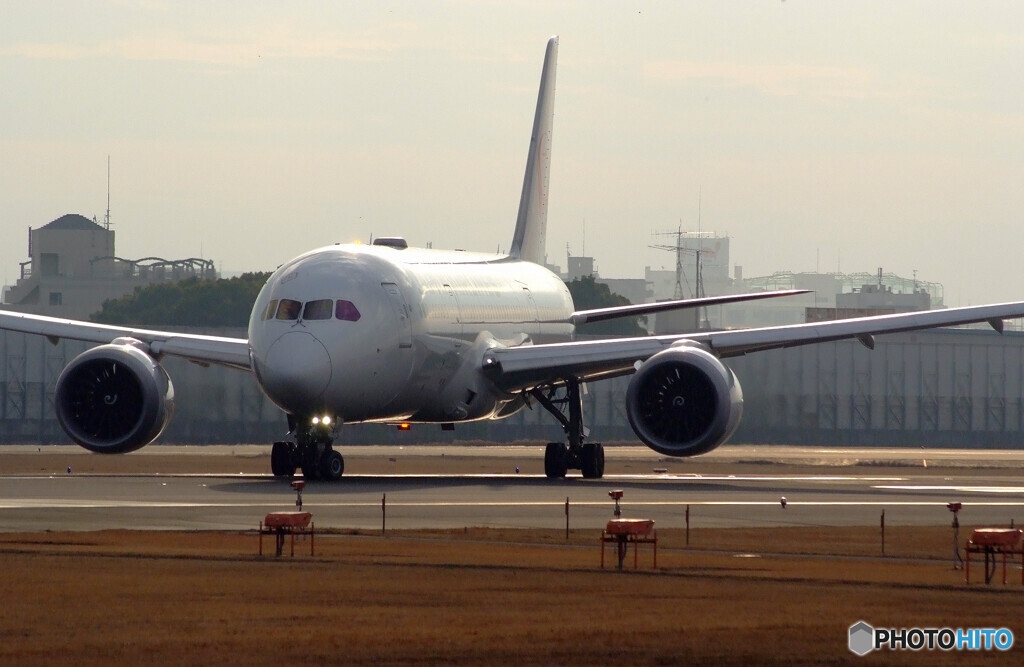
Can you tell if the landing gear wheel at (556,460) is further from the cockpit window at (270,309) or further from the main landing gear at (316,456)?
the cockpit window at (270,309)

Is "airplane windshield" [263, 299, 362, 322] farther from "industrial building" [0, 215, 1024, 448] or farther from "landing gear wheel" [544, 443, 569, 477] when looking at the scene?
"industrial building" [0, 215, 1024, 448]

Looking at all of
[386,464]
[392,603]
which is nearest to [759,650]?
[392,603]

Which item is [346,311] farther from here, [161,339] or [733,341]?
[733,341]

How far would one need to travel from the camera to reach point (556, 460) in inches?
1533

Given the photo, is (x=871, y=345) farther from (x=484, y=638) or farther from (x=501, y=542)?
(x=484, y=638)

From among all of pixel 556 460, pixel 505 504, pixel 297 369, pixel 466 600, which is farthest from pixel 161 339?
pixel 466 600

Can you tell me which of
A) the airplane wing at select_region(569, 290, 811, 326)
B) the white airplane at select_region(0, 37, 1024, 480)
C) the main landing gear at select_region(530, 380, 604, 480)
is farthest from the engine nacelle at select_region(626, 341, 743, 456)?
the airplane wing at select_region(569, 290, 811, 326)

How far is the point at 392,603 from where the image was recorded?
15305 mm

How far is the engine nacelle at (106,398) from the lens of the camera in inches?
1394

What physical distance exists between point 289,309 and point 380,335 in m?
1.73

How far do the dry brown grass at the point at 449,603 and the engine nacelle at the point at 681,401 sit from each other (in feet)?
43.4

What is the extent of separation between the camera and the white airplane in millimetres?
33656

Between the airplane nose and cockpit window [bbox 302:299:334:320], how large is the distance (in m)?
0.44

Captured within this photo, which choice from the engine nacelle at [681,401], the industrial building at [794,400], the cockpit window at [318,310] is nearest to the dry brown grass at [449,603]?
the cockpit window at [318,310]
